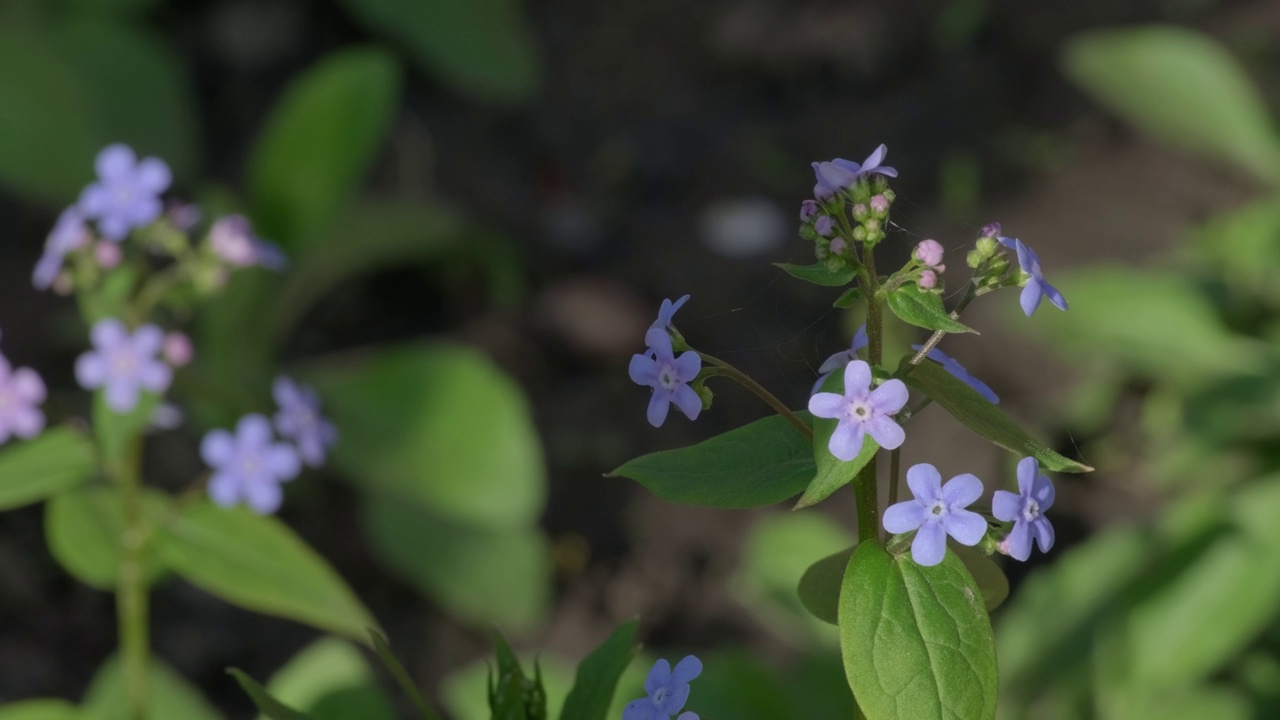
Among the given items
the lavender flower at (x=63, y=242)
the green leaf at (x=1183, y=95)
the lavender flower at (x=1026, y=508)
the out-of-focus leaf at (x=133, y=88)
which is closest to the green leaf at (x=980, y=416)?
the lavender flower at (x=1026, y=508)

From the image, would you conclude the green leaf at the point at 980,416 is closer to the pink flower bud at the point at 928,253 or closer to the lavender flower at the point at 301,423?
the pink flower bud at the point at 928,253

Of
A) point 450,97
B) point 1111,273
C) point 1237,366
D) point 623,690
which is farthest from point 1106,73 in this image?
point 623,690

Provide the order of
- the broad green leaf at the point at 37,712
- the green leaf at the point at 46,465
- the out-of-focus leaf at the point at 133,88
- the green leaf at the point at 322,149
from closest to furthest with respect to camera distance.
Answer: the green leaf at the point at 46,465 < the broad green leaf at the point at 37,712 < the green leaf at the point at 322,149 < the out-of-focus leaf at the point at 133,88

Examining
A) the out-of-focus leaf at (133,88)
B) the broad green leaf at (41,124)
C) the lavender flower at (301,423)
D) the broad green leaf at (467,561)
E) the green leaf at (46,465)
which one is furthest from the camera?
the out-of-focus leaf at (133,88)

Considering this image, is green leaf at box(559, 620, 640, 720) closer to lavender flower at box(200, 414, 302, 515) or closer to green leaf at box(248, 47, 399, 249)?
lavender flower at box(200, 414, 302, 515)

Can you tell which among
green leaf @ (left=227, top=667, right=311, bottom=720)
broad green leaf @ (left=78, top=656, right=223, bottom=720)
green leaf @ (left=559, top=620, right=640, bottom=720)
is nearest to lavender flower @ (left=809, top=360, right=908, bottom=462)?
green leaf @ (left=559, top=620, right=640, bottom=720)

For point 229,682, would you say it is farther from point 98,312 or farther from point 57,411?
point 98,312
